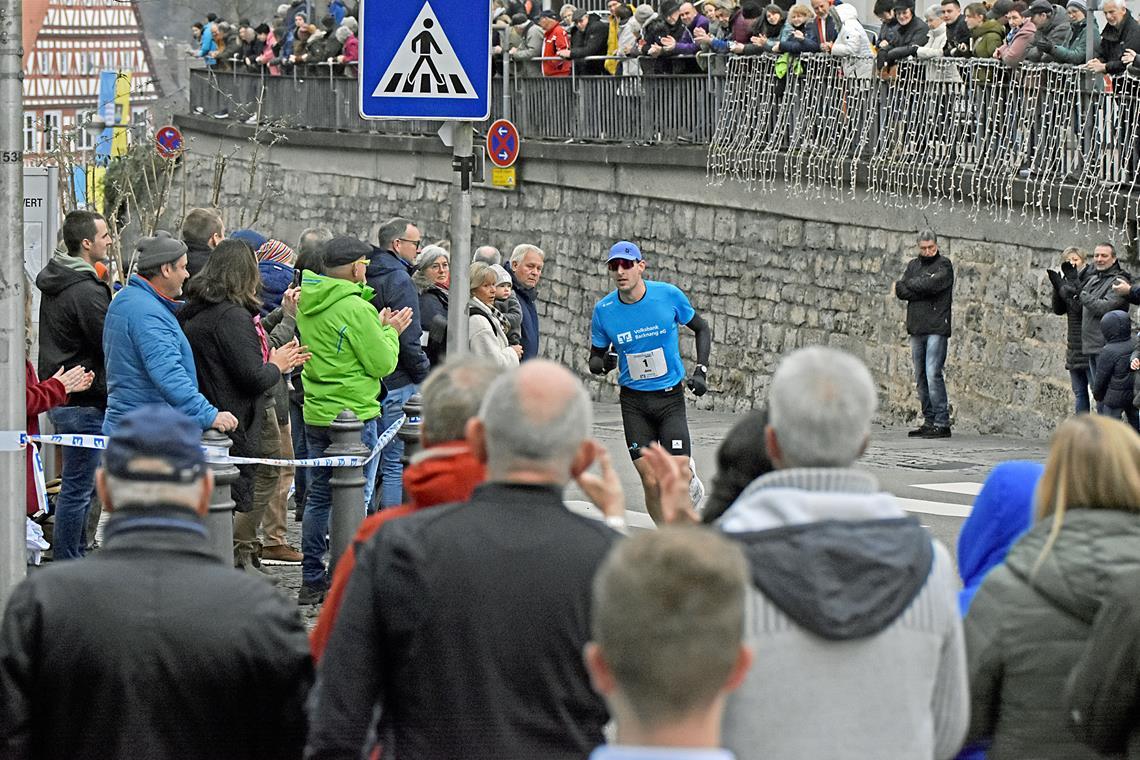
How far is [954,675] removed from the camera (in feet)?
12.1

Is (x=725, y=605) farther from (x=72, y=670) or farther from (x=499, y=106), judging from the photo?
(x=499, y=106)

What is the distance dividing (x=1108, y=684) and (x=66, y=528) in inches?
252

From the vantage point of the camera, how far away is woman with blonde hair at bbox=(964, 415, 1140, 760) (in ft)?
13.3

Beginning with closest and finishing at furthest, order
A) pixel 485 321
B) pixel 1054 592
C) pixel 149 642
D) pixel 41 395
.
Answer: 1. pixel 149 642
2. pixel 1054 592
3. pixel 41 395
4. pixel 485 321

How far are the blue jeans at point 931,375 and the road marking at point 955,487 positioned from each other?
141 inches

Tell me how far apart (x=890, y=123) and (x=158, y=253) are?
12.0 m

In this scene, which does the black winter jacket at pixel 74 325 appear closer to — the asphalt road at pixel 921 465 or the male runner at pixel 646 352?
the male runner at pixel 646 352

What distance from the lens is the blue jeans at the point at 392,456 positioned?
10.1 metres

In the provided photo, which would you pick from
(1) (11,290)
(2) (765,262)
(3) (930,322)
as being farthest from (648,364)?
(2) (765,262)

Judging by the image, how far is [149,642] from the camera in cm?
381

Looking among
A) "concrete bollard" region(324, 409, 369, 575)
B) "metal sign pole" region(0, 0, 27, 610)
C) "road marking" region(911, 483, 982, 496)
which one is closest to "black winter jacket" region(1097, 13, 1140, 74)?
"road marking" region(911, 483, 982, 496)

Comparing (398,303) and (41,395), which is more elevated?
(398,303)

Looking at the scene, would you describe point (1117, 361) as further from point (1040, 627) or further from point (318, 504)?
point (1040, 627)

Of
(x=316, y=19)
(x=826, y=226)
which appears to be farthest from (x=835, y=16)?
(x=316, y=19)
